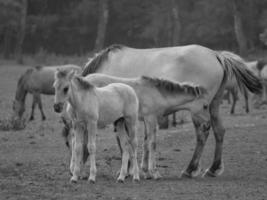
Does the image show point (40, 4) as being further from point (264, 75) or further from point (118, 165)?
point (118, 165)

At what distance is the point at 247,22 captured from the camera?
168 ft

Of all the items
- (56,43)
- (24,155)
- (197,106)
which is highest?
(56,43)

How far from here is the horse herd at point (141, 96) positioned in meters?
9.41

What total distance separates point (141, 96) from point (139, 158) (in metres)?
2.19

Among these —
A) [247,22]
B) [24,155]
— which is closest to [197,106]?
[24,155]

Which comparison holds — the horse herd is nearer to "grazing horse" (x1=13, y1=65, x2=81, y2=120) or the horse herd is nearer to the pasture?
the pasture

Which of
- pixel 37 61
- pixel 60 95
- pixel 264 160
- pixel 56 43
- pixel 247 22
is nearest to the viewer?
pixel 60 95

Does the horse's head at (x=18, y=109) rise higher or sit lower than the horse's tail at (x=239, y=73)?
lower

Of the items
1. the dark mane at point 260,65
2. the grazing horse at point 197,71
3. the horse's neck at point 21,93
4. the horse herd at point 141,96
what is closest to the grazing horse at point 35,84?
the horse's neck at point 21,93

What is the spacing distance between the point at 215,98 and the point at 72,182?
10.1ft

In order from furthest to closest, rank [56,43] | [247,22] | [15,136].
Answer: [56,43]
[247,22]
[15,136]

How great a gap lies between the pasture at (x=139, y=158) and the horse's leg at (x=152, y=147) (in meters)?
0.19

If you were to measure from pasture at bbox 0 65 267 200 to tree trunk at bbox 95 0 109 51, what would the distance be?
30325 millimetres

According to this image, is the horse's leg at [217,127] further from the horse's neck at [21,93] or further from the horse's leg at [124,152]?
the horse's neck at [21,93]
